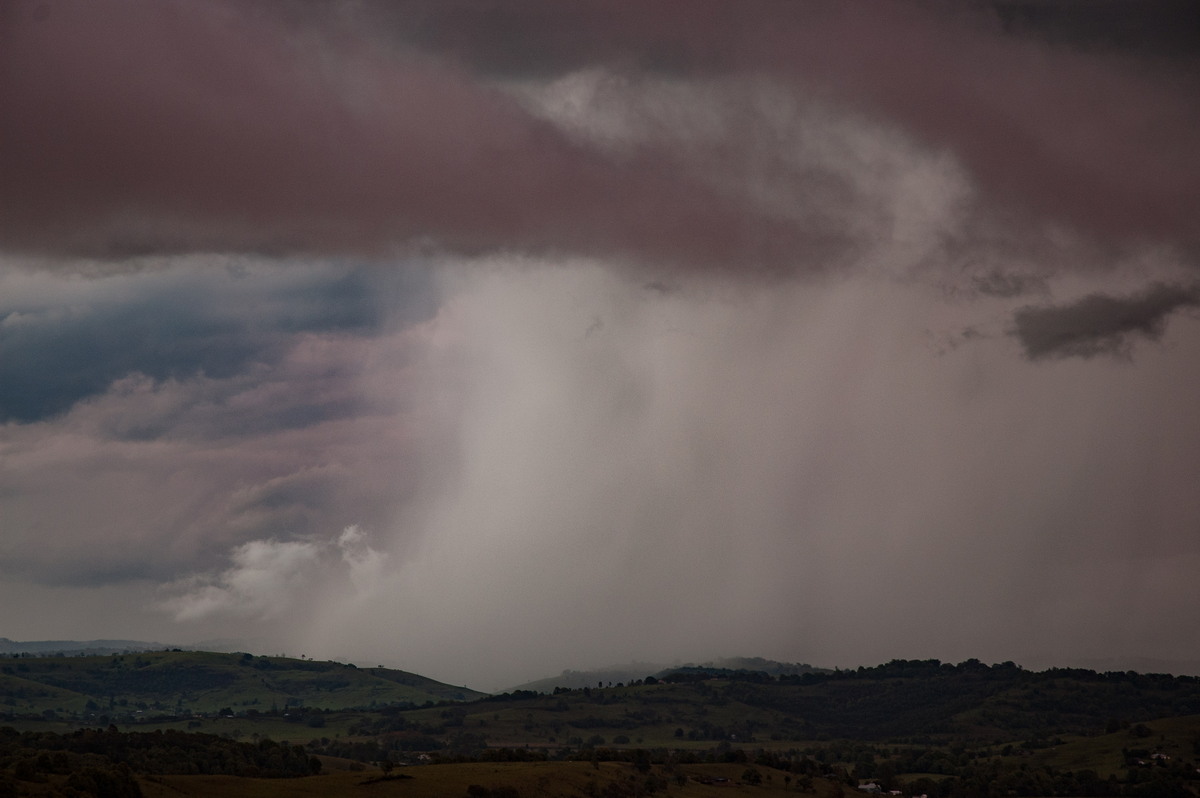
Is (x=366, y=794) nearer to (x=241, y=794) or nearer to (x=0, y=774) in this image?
(x=241, y=794)

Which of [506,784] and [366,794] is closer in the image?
[366,794]

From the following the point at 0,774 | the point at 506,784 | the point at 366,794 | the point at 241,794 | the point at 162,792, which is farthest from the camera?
the point at 506,784

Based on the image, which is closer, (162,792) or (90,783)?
(90,783)

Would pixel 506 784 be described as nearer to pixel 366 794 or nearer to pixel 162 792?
pixel 366 794

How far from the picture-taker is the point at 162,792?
143 m

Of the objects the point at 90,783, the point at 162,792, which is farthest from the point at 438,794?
the point at 90,783

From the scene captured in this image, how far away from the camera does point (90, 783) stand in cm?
12625

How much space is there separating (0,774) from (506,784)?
98.2 metres

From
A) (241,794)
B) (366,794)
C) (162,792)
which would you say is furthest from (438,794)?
(162,792)

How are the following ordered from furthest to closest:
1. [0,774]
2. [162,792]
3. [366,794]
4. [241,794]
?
1. [366,794]
2. [241,794]
3. [162,792]
4. [0,774]

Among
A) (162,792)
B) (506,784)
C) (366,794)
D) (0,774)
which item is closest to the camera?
(0,774)

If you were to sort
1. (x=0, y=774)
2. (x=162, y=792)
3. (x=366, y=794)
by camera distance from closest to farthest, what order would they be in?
(x=0, y=774), (x=162, y=792), (x=366, y=794)

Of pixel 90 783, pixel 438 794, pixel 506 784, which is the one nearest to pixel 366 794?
pixel 438 794

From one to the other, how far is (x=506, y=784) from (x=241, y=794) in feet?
182
